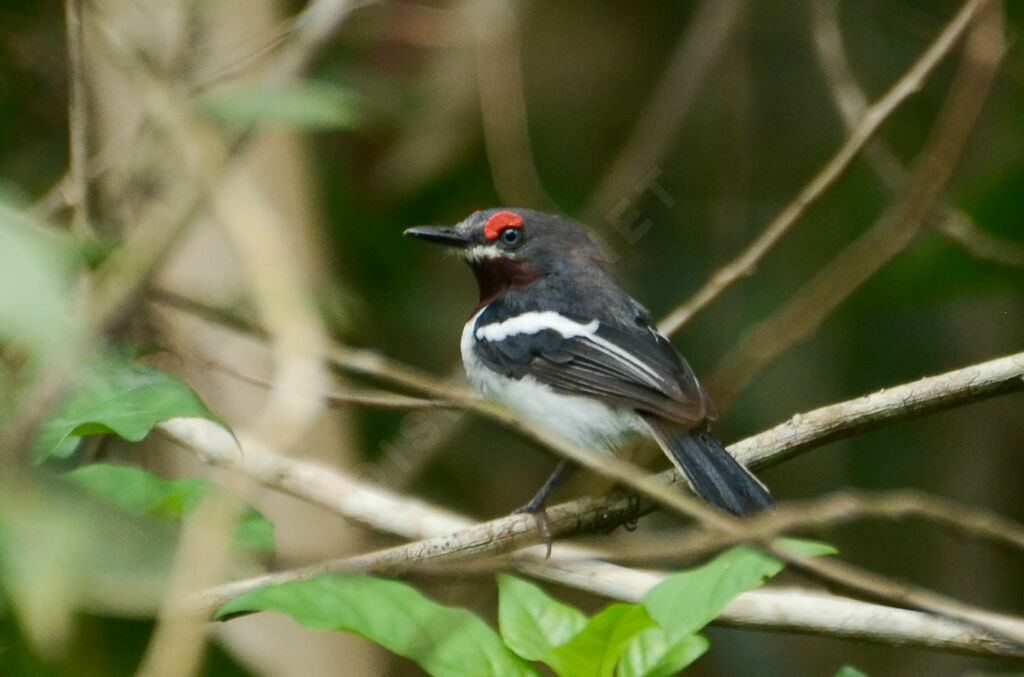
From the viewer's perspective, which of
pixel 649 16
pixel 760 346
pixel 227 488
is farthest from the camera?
pixel 649 16

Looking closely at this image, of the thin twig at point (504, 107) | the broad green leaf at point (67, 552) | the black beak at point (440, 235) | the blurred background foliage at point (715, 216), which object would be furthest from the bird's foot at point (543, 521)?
the thin twig at point (504, 107)

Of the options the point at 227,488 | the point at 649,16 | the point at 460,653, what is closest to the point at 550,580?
the point at 460,653

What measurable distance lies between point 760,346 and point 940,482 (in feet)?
11.1

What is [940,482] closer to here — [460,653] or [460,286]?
[460,286]

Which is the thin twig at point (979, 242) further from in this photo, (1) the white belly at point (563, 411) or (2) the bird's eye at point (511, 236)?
(2) the bird's eye at point (511, 236)

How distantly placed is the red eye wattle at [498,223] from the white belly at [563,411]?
50cm

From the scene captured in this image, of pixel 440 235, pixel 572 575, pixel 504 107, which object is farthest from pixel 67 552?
pixel 504 107

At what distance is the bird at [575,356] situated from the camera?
297 cm

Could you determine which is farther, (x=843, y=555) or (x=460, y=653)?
(x=843, y=555)

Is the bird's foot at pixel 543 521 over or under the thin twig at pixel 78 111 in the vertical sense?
over

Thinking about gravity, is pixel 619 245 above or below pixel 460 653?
above

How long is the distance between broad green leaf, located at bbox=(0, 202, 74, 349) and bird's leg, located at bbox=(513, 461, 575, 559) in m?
2.09

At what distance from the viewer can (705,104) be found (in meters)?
5.94

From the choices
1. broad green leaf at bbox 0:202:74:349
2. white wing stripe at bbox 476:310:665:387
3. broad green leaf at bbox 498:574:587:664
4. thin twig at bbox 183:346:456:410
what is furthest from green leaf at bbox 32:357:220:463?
white wing stripe at bbox 476:310:665:387
